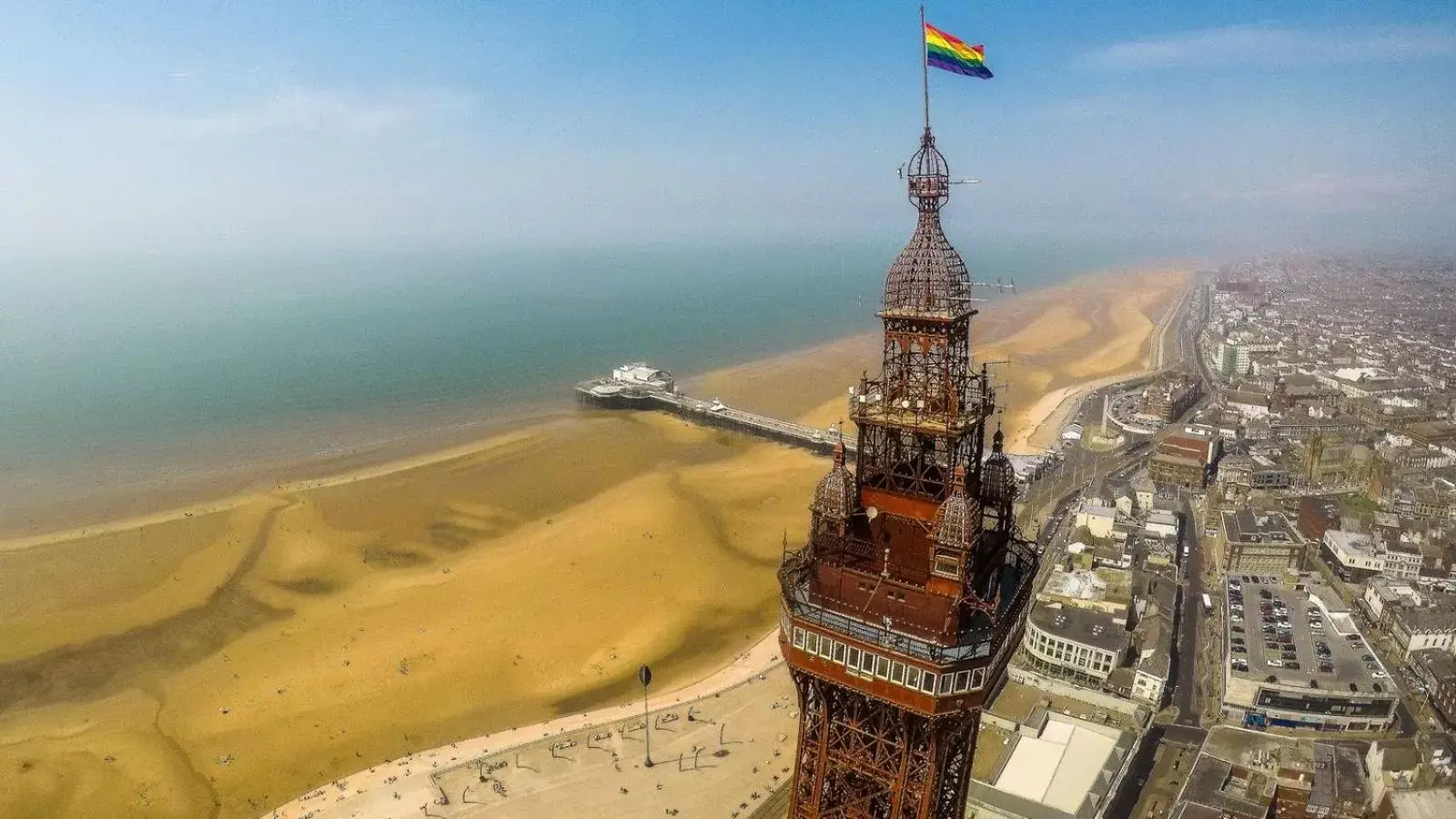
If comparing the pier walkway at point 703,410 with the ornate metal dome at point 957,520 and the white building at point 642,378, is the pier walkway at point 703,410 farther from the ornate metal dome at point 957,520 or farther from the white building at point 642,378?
the ornate metal dome at point 957,520

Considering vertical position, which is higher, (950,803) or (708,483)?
(950,803)

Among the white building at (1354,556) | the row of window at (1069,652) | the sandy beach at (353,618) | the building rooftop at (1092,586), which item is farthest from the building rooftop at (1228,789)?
the white building at (1354,556)

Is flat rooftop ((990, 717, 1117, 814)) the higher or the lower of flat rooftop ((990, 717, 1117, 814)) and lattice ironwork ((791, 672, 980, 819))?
the lower

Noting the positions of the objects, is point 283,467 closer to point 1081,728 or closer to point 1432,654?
point 1081,728

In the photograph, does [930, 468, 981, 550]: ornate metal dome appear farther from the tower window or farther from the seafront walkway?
the seafront walkway

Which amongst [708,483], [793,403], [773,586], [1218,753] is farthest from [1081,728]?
[793,403]

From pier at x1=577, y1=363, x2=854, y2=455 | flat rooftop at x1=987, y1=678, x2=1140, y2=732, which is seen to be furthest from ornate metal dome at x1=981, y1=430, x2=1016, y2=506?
pier at x1=577, y1=363, x2=854, y2=455

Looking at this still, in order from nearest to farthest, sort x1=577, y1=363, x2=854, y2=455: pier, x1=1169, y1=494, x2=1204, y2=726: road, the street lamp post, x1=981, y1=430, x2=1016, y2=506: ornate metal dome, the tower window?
the tower window
x1=981, y1=430, x2=1016, y2=506: ornate metal dome
the street lamp post
x1=1169, y1=494, x2=1204, y2=726: road
x1=577, y1=363, x2=854, y2=455: pier
